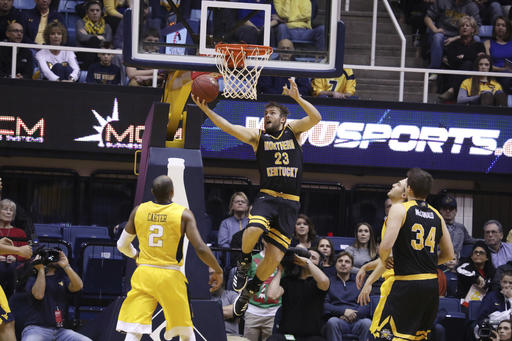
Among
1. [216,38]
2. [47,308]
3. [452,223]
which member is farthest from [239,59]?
[452,223]

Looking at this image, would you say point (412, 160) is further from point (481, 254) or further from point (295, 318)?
point (295, 318)

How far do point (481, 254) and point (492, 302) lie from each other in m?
1.35

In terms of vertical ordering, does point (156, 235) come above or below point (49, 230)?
above

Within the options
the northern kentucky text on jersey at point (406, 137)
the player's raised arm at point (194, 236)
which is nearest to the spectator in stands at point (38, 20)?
the northern kentucky text on jersey at point (406, 137)

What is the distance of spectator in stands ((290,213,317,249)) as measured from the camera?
40.9 feet

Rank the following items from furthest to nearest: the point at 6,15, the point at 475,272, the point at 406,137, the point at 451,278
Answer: the point at 6,15 < the point at 406,137 < the point at 451,278 < the point at 475,272

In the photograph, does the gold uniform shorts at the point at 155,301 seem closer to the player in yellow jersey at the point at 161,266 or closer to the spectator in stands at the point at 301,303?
the player in yellow jersey at the point at 161,266

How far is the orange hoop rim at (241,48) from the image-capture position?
32.8ft

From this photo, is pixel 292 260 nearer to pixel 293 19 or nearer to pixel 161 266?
pixel 161 266

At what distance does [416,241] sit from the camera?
8.34 meters

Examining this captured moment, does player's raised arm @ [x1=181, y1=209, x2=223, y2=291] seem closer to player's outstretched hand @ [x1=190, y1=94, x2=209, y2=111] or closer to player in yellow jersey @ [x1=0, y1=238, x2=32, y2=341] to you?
player's outstretched hand @ [x1=190, y1=94, x2=209, y2=111]

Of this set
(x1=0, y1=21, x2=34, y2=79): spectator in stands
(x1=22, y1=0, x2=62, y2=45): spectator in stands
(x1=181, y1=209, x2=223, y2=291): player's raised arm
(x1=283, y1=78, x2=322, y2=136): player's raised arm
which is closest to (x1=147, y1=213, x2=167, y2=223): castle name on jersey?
(x1=181, y1=209, x2=223, y2=291): player's raised arm

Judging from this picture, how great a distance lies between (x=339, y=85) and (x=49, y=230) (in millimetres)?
5260

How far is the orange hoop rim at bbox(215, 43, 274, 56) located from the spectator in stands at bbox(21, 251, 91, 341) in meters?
3.06
